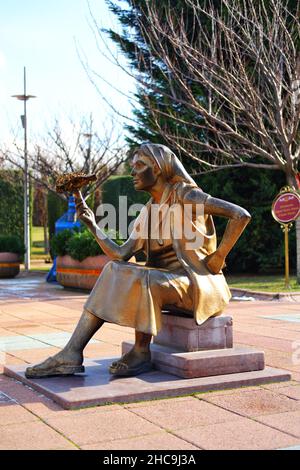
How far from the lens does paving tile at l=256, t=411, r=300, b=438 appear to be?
11.9 feet

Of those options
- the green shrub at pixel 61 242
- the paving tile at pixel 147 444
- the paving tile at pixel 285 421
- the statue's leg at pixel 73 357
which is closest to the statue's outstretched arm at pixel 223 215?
the statue's leg at pixel 73 357

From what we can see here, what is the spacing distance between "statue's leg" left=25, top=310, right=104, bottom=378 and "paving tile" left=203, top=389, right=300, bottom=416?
3.29 feet

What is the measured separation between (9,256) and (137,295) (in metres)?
14.7

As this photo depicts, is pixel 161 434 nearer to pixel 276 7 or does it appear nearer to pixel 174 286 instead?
pixel 174 286

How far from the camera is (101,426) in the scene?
12.1ft

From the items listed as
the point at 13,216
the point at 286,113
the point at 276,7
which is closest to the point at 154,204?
the point at 276,7

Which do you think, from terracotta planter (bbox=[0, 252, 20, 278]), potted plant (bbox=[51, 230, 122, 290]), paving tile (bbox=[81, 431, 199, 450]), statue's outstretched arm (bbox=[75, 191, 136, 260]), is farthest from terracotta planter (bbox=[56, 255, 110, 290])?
paving tile (bbox=[81, 431, 199, 450])

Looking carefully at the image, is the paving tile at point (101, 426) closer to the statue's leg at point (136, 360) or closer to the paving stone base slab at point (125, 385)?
the paving stone base slab at point (125, 385)

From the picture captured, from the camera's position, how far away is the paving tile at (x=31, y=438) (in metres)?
3.36

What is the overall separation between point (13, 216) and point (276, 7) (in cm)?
1739

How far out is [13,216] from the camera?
1093 inches

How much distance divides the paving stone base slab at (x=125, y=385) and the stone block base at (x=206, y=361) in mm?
52

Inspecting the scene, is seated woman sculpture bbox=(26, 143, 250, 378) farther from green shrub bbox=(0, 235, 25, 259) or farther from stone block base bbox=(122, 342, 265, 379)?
green shrub bbox=(0, 235, 25, 259)
